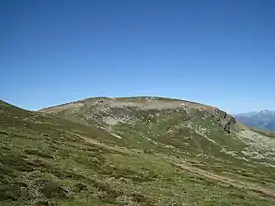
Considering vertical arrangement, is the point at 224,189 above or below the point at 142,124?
below

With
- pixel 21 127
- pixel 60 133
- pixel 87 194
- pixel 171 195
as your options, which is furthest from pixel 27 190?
pixel 60 133

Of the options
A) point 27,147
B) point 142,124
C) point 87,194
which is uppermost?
point 142,124

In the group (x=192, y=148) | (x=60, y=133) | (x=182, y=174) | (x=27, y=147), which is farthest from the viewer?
(x=192, y=148)

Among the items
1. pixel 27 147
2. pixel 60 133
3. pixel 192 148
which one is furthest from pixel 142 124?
pixel 27 147

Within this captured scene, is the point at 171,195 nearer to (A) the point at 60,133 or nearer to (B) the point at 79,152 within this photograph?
(B) the point at 79,152

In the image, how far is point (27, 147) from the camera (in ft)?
232

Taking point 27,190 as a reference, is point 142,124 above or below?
above

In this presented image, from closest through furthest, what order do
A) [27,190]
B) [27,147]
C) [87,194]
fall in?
[27,190] < [87,194] < [27,147]

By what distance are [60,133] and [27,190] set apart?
60967mm

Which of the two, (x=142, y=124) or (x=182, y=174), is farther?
(x=142, y=124)

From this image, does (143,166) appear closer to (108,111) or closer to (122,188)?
(122,188)

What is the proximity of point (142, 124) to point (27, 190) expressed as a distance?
506 feet

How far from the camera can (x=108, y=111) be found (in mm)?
199000

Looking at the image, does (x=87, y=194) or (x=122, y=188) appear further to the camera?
(x=122, y=188)
